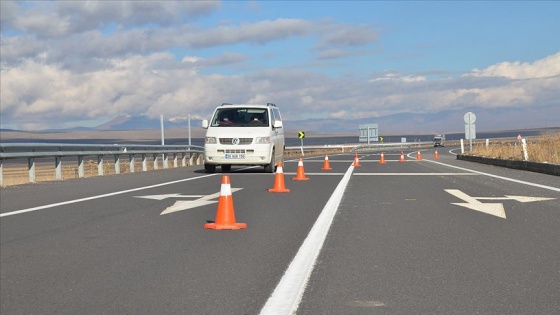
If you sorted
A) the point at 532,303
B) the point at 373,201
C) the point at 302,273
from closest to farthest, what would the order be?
the point at 532,303 < the point at 302,273 < the point at 373,201

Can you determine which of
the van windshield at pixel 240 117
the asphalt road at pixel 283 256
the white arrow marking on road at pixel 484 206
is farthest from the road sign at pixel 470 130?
the asphalt road at pixel 283 256

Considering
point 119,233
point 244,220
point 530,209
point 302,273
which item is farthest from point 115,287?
point 530,209

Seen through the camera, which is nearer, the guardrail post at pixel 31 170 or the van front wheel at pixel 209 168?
the guardrail post at pixel 31 170

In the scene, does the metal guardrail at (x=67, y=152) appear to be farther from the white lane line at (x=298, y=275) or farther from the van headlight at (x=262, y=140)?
the white lane line at (x=298, y=275)

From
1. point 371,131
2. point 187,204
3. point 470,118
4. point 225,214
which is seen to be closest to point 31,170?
point 187,204

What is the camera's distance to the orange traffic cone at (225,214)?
31.0ft

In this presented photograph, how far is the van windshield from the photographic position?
23.8 m

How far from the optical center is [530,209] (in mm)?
11875

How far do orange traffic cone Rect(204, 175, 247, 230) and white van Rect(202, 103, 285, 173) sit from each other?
13.3m

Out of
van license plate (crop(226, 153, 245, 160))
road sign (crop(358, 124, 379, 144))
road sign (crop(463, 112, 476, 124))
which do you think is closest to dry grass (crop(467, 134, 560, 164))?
road sign (crop(463, 112, 476, 124))

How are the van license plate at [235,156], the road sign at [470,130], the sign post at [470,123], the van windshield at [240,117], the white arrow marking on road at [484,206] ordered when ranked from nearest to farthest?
the white arrow marking on road at [484,206] → the van license plate at [235,156] → the van windshield at [240,117] → the road sign at [470,130] → the sign post at [470,123]

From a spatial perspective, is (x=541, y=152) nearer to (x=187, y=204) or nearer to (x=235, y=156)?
(x=235, y=156)

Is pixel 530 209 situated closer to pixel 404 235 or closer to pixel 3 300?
pixel 404 235

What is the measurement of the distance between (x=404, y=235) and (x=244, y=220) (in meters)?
2.53
